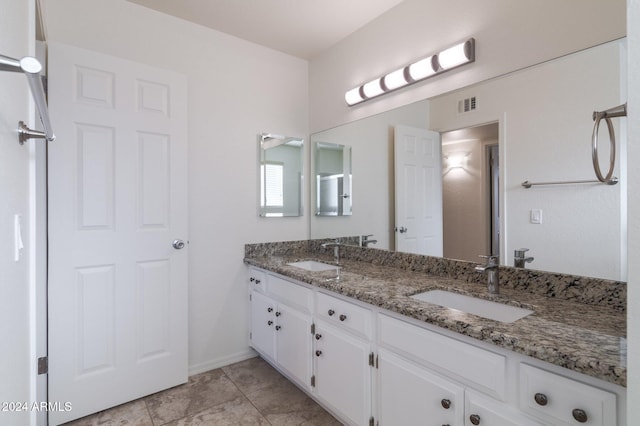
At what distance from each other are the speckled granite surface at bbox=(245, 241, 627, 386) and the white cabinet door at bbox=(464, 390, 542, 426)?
0.70 feet

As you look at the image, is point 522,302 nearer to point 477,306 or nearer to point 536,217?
point 477,306

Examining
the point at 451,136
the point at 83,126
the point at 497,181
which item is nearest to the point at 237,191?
the point at 83,126

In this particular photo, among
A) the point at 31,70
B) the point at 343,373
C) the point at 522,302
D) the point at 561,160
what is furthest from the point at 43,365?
the point at 561,160

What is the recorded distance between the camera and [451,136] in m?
1.79

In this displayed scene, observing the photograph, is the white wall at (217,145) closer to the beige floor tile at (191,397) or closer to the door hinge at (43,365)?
the beige floor tile at (191,397)

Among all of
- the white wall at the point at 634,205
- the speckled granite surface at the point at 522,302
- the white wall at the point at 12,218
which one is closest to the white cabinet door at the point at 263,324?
the speckled granite surface at the point at 522,302

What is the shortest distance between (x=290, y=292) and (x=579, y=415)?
1.46 meters

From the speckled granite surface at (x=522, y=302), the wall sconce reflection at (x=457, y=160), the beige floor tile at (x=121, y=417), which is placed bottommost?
the beige floor tile at (x=121, y=417)

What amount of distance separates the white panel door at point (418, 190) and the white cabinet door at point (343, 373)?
73 cm

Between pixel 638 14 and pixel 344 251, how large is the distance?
6.96 ft

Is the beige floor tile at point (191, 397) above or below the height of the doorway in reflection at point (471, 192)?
below

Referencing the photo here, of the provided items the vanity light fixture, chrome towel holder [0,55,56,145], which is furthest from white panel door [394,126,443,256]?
chrome towel holder [0,55,56,145]

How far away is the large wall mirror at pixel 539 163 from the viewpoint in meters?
1.24

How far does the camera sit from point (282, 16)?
87.0 inches
